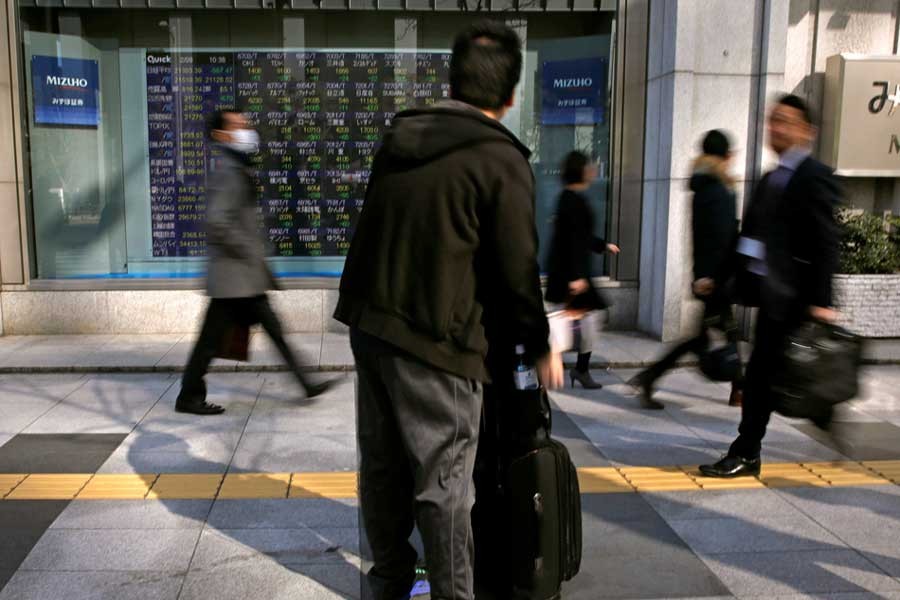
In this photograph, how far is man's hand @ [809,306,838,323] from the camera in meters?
3.95

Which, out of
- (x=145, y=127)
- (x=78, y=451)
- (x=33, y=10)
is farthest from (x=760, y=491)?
(x=33, y=10)

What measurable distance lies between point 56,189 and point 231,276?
172 inches

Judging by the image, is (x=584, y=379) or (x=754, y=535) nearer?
(x=754, y=535)

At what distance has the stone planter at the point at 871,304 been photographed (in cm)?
849

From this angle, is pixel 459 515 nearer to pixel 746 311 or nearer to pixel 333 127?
pixel 746 311

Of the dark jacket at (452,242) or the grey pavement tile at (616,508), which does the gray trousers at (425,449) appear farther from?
the grey pavement tile at (616,508)

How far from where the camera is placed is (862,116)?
8711 mm

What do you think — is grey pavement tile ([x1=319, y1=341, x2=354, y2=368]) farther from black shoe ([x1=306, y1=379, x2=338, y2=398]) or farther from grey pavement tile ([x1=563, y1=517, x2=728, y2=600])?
grey pavement tile ([x1=563, y1=517, x2=728, y2=600])

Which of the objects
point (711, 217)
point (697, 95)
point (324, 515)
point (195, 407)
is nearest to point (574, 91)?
point (697, 95)

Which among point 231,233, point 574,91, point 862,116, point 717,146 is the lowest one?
point 231,233

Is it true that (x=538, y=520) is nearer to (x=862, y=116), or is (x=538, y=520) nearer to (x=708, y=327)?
(x=708, y=327)

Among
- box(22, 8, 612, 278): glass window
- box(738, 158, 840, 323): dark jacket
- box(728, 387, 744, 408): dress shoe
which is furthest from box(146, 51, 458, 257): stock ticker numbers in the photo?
box(738, 158, 840, 323): dark jacket

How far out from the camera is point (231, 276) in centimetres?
552

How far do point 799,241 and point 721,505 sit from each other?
4.53 ft
